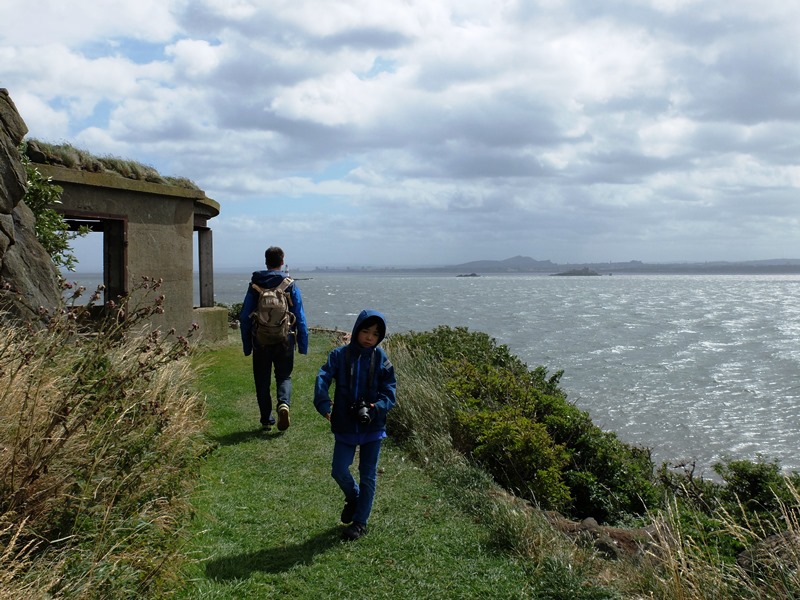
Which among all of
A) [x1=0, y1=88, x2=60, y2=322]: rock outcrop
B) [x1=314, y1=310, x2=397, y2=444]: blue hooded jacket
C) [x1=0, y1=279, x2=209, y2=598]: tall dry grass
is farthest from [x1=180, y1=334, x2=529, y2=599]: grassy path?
[x1=0, y1=88, x2=60, y2=322]: rock outcrop

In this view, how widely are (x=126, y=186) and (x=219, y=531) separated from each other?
8503 millimetres

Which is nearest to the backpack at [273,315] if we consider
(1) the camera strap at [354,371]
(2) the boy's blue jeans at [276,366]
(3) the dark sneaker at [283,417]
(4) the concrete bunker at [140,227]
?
(2) the boy's blue jeans at [276,366]

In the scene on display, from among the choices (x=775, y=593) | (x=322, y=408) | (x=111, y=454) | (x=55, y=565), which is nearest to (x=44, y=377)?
(x=111, y=454)

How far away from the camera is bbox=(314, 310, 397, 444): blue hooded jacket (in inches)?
205

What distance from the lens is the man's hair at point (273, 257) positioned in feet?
26.0

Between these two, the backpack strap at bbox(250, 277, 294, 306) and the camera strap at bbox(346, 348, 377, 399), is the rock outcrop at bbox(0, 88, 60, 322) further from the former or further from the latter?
the camera strap at bbox(346, 348, 377, 399)

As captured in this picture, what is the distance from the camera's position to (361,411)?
505 centimetres

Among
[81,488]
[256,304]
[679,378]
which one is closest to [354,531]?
[81,488]

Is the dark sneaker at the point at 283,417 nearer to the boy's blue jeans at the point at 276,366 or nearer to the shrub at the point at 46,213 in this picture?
the boy's blue jeans at the point at 276,366

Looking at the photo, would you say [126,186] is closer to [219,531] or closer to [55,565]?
[219,531]

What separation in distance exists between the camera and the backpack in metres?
2.82

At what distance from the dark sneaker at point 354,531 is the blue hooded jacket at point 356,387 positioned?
0.72 m

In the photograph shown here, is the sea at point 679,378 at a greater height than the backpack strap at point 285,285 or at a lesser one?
lesser

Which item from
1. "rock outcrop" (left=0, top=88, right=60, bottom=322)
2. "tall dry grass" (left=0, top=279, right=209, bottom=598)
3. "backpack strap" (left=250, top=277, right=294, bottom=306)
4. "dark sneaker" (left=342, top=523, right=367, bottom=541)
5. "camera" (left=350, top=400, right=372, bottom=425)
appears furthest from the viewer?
"backpack strap" (left=250, top=277, right=294, bottom=306)
